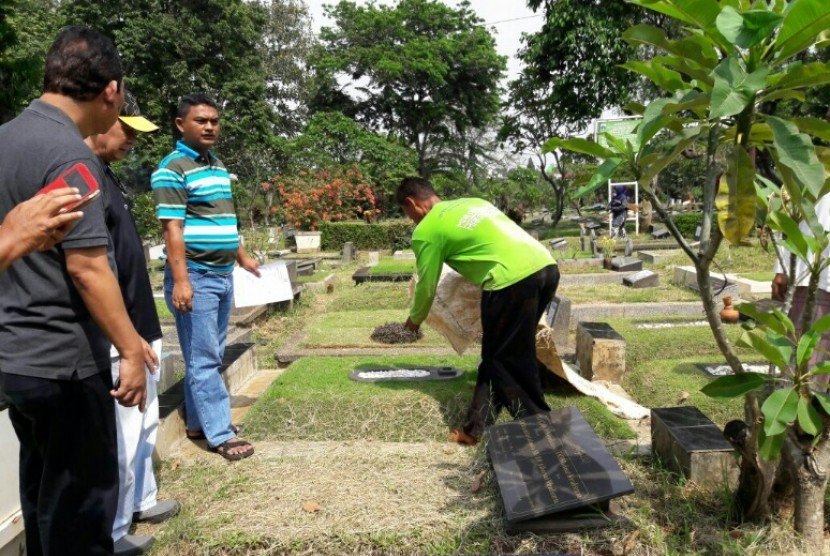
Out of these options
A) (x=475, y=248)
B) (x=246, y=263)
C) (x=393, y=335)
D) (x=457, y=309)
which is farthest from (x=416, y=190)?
(x=393, y=335)

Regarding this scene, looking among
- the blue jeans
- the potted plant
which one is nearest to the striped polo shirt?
the blue jeans

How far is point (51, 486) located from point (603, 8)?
19753 mm

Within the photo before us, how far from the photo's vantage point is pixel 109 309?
1.80 meters

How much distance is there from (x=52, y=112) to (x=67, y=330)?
2.25 feet

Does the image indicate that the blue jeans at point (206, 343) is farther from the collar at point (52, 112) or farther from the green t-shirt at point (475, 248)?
the collar at point (52, 112)

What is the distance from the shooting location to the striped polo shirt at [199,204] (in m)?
3.03

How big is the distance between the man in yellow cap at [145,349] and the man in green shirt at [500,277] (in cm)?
153

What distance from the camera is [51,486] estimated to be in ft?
5.98

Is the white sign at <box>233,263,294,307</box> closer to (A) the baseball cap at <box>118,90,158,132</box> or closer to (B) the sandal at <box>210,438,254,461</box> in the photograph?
(B) the sandal at <box>210,438,254,461</box>

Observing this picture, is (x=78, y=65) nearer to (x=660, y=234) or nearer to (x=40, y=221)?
(x=40, y=221)

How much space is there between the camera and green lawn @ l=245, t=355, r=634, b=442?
12.1 feet

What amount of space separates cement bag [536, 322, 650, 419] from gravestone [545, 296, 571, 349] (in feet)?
5.10

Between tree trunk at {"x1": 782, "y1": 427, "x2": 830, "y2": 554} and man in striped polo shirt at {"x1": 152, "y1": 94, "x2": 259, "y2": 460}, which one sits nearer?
tree trunk at {"x1": 782, "y1": 427, "x2": 830, "y2": 554}

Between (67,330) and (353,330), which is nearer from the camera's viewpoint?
(67,330)
